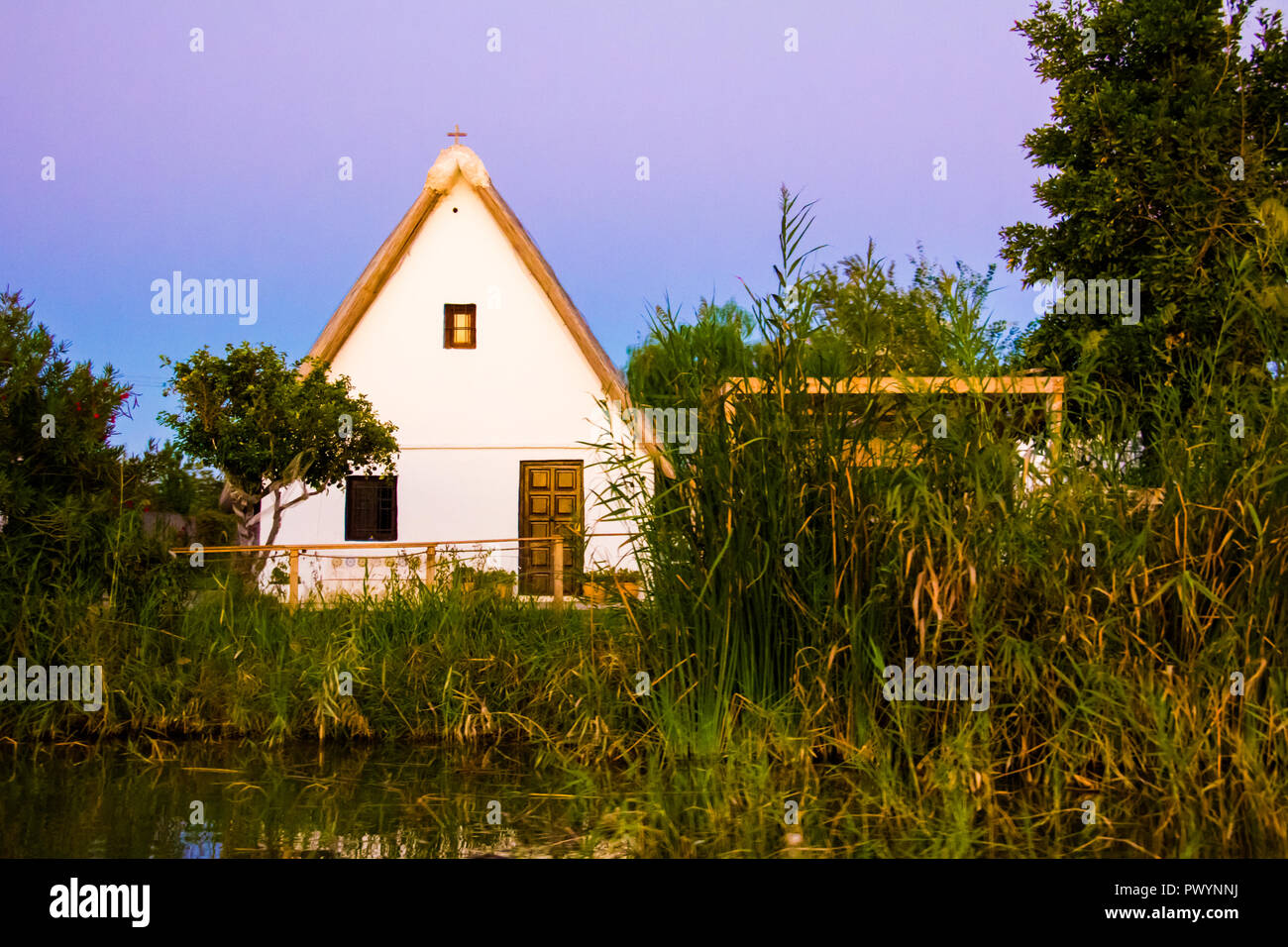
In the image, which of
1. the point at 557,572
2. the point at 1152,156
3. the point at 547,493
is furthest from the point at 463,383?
the point at 1152,156

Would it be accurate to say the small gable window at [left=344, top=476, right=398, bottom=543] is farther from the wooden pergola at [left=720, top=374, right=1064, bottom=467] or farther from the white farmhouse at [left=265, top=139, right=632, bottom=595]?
the wooden pergola at [left=720, top=374, right=1064, bottom=467]

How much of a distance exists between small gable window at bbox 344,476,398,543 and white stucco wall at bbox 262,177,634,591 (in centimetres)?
17

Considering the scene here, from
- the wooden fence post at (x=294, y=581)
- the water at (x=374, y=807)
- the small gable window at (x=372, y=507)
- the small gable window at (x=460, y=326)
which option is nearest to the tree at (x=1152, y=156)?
the small gable window at (x=460, y=326)

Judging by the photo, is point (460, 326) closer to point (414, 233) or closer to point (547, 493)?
point (414, 233)

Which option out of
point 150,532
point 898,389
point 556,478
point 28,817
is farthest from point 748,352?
point 556,478

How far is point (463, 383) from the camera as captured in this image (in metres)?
14.9

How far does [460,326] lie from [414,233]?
1479 millimetres

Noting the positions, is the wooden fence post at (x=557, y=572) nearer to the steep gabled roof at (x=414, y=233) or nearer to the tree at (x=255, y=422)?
the tree at (x=255, y=422)

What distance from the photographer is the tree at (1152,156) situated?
14.3 m

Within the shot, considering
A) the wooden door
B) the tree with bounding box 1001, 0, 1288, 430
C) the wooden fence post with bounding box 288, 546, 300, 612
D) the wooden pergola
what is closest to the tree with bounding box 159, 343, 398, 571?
the wooden door
